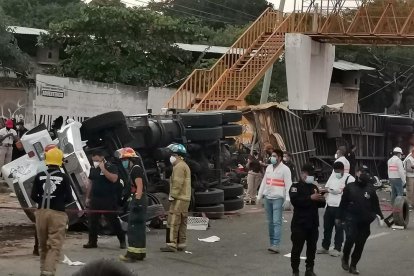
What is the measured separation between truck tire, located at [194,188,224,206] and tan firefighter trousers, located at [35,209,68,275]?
667 centimetres

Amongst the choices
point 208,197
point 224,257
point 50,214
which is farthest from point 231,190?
point 50,214

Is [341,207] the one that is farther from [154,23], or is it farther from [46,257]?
[154,23]

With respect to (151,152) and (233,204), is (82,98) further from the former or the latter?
(151,152)

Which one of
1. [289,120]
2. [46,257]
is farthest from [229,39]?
[46,257]

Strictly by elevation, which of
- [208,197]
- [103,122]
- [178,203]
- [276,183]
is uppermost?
[103,122]

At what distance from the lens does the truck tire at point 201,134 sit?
16.2 meters

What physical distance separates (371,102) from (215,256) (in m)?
50.1

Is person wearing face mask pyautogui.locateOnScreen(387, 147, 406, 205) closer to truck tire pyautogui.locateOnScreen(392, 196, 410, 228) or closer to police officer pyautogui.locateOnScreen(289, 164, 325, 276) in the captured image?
truck tire pyautogui.locateOnScreen(392, 196, 410, 228)

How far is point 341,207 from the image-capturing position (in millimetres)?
11305

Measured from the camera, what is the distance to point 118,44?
34.0 metres

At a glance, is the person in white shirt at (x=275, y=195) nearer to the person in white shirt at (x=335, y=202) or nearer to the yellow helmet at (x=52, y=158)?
the person in white shirt at (x=335, y=202)

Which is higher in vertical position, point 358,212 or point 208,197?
point 358,212

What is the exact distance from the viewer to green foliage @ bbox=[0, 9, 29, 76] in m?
34.5

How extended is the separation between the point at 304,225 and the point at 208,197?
19.3 ft
